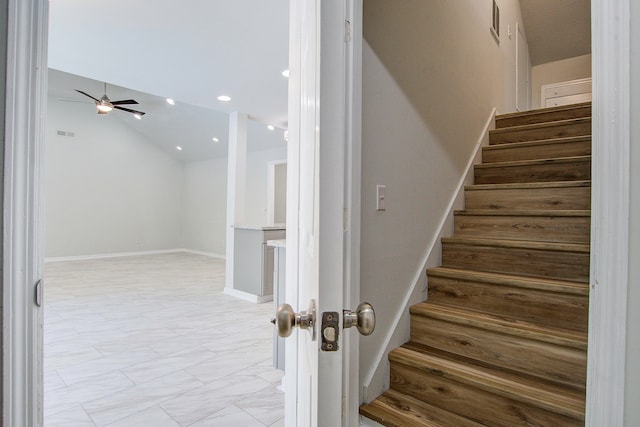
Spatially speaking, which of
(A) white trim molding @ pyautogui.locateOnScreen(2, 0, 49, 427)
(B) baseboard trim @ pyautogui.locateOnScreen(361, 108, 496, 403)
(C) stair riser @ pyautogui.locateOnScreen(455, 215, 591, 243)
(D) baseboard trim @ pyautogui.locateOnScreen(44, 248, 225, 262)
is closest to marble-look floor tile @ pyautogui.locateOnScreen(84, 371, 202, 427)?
(A) white trim molding @ pyautogui.locateOnScreen(2, 0, 49, 427)

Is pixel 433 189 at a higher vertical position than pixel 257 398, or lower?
higher

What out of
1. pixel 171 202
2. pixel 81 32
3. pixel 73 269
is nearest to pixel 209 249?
pixel 171 202

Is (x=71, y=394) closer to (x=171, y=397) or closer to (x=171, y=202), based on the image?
(x=171, y=397)

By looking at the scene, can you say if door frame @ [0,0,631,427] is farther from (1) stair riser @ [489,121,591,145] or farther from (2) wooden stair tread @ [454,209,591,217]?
(1) stair riser @ [489,121,591,145]

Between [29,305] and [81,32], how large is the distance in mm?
2701

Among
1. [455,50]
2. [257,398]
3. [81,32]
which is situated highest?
Result: [81,32]

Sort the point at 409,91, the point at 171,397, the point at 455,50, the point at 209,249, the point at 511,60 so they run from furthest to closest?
the point at 209,249 < the point at 511,60 < the point at 455,50 < the point at 171,397 < the point at 409,91

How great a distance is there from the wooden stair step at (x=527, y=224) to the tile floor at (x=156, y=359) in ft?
5.61

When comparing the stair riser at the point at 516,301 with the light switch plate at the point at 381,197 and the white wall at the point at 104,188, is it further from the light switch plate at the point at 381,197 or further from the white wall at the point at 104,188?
the white wall at the point at 104,188

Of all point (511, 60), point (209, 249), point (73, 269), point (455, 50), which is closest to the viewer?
point (455, 50)

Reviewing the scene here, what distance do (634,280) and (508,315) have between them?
91 centimetres

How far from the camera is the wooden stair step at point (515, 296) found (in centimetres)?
151

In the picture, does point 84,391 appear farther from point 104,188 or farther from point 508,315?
point 104,188

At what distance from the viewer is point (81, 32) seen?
2699mm
